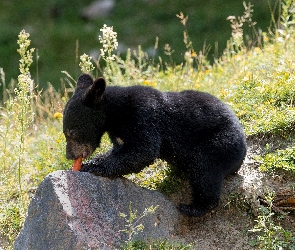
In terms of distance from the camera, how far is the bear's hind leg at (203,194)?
19.5 ft

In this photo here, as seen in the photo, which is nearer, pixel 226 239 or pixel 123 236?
pixel 123 236

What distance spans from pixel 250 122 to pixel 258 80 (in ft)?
2.63

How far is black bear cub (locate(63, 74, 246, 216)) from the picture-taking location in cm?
587

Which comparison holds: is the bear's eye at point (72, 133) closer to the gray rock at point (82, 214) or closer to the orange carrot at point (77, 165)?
the orange carrot at point (77, 165)

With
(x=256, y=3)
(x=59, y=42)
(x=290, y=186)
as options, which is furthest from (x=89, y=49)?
(x=290, y=186)

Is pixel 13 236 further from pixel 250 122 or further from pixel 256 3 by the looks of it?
pixel 256 3

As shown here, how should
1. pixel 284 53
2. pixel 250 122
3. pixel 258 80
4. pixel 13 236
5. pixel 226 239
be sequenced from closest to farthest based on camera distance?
pixel 226 239
pixel 13 236
pixel 250 122
pixel 258 80
pixel 284 53

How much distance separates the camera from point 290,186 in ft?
20.5

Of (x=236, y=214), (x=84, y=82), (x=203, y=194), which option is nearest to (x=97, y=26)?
(x=84, y=82)

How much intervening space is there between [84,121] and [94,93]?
1.00 ft

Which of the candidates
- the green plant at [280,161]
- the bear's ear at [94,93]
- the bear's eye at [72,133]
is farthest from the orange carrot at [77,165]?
the green plant at [280,161]

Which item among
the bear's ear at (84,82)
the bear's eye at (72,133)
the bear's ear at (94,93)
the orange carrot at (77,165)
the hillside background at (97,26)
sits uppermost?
the bear's ear at (94,93)

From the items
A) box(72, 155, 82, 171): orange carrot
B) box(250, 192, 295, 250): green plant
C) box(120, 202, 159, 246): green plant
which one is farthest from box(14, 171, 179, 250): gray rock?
box(250, 192, 295, 250): green plant

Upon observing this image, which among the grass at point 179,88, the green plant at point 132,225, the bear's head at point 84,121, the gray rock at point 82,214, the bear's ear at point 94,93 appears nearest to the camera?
the green plant at point 132,225
